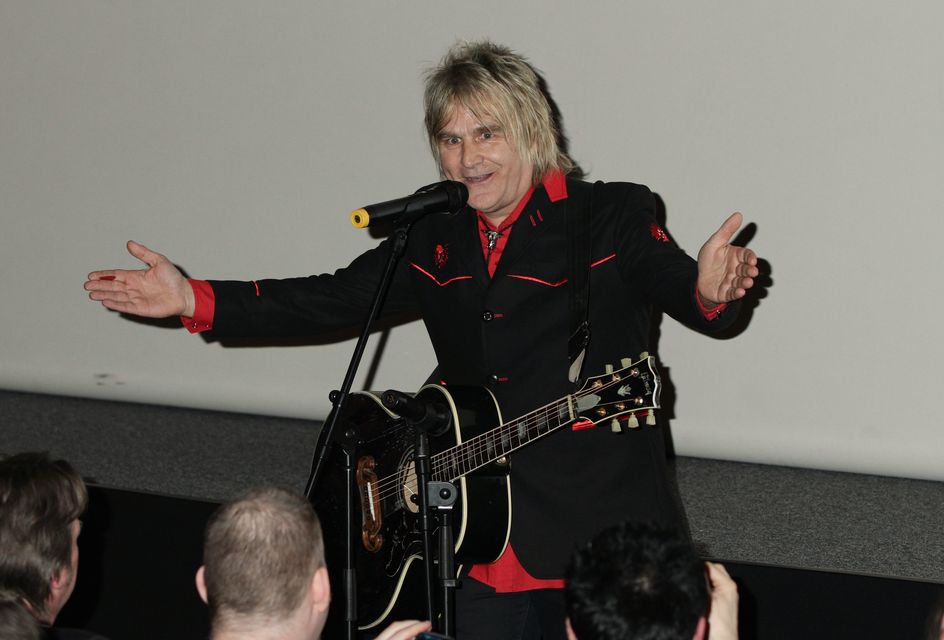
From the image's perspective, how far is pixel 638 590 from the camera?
1.72 m

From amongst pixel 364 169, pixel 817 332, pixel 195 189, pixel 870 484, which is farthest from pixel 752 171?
pixel 195 189

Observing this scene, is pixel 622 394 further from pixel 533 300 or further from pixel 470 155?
pixel 470 155

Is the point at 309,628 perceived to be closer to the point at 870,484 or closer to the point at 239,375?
the point at 870,484

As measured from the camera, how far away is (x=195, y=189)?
17.3 ft

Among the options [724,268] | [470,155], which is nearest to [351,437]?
[470,155]

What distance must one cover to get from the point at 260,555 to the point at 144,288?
139 centimetres

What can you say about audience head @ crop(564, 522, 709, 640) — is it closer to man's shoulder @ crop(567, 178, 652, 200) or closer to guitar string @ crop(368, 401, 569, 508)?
guitar string @ crop(368, 401, 569, 508)

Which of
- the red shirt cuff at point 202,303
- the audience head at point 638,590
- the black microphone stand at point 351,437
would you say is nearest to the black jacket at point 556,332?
the black microphone stand at point 351,437

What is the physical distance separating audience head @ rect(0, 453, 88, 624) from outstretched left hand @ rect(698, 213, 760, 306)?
1477mm

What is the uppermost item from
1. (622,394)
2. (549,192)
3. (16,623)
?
(549,192)

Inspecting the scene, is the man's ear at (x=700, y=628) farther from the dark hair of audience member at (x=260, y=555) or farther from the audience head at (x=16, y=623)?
the audience head at (x=16, y=623)

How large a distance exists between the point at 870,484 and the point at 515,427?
2.03 meters

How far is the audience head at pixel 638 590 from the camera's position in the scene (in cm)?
170

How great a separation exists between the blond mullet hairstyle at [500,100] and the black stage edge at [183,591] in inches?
55.3
